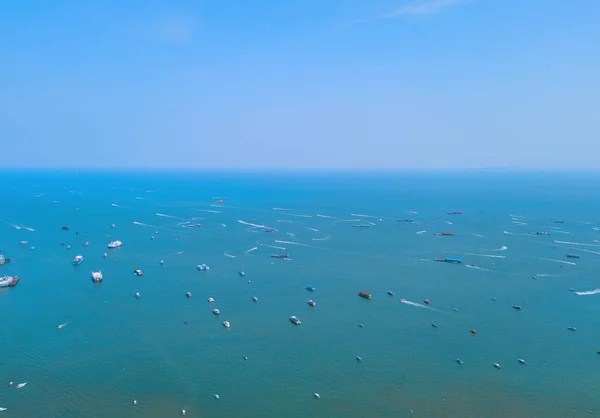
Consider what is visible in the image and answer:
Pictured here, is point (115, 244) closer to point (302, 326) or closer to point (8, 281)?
point (8, 281)

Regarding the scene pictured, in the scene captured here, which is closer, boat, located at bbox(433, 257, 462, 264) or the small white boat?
boat, located at bbox(433, 257, 462, 264)

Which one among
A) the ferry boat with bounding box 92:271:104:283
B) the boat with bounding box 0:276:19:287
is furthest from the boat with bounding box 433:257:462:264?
the boat with bounding box 0:276:19:287

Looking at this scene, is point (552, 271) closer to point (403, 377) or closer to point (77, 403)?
point (403, 377)

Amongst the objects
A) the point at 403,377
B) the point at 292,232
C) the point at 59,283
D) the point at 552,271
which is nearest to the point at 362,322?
the point at 403,377

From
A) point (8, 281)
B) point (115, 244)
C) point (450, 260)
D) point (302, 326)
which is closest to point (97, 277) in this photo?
point (8, 281)

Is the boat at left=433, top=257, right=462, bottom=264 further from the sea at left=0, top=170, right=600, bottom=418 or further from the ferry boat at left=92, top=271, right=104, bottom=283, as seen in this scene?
the ferry boat at left=92, top=271, right=104, bottom=283

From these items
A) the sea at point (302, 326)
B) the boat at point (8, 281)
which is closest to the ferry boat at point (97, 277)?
the sea at point (302, 326)
